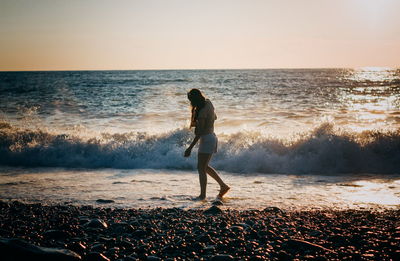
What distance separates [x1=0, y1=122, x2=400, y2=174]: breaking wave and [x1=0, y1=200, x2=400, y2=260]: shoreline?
4.49 m

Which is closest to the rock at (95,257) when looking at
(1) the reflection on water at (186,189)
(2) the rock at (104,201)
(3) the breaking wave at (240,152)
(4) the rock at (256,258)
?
(4) the rock at (256,258)

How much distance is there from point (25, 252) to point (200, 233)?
2.16 m

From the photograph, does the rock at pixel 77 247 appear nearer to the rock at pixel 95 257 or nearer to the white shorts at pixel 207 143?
the rock at pixel 95 257

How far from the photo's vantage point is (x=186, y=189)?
302 inches

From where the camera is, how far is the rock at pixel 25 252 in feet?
10.6

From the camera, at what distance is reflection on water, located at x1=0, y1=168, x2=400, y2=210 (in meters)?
6.41

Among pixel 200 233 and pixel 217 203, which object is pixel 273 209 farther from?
pixel 200 233

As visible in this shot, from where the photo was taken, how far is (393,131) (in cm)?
1114

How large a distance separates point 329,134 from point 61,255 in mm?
9844

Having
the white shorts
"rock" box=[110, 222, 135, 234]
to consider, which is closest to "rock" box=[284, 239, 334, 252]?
"rock" box=[110, 222, 135, 234]

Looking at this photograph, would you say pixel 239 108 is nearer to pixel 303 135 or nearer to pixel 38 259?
pixel 303 135

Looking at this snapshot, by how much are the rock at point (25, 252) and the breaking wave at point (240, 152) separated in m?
7.06

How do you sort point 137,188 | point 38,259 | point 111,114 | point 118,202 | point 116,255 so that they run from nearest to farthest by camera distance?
point 38,259 → point 116,255 → point 118,202 → point 137,188 → point 111,114

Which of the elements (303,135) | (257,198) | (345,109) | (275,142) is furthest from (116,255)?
(345,109)
